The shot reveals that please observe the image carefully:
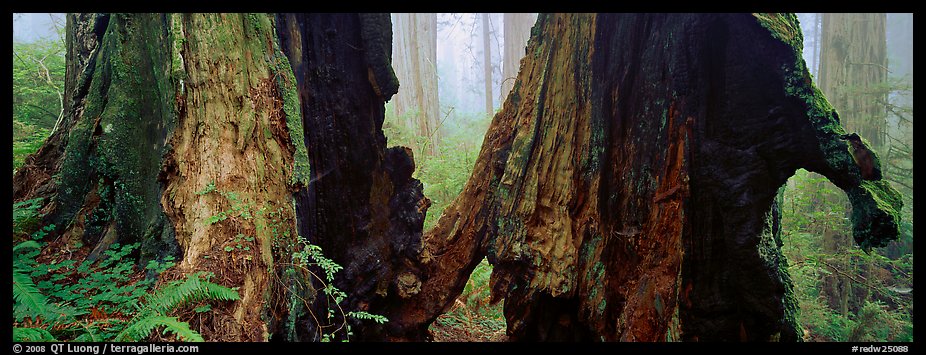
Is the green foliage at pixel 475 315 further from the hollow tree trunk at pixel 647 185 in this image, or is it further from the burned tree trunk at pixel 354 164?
the burned tree trunk at pixel 354 164

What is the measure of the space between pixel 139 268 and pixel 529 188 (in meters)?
3.49

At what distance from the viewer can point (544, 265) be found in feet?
13.3

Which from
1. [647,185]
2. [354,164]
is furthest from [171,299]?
[647,185]

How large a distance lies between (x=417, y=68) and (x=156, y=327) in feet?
39.4

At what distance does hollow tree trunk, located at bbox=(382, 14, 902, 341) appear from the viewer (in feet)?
10.1

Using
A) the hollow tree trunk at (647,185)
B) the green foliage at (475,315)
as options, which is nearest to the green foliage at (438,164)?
the green foliage at (475,315)

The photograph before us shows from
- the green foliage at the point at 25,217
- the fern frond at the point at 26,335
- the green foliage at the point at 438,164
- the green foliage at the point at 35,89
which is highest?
the green foliage at the point at 35,89

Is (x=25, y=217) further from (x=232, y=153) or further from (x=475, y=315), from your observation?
(x=475, y=315)

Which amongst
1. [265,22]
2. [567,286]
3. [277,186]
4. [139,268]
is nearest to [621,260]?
[567,286]

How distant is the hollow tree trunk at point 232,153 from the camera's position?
281 cm

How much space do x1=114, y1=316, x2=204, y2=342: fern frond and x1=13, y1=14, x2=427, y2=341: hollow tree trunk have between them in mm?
249

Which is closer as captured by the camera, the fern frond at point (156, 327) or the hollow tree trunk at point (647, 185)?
the fern frond at point (156, 327)

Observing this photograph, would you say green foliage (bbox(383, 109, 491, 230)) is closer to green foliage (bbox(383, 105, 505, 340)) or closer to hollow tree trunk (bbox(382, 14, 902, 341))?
green foliage (bbox(383, 105, 505, 340))

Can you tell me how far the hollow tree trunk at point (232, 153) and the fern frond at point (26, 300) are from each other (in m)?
0.69
